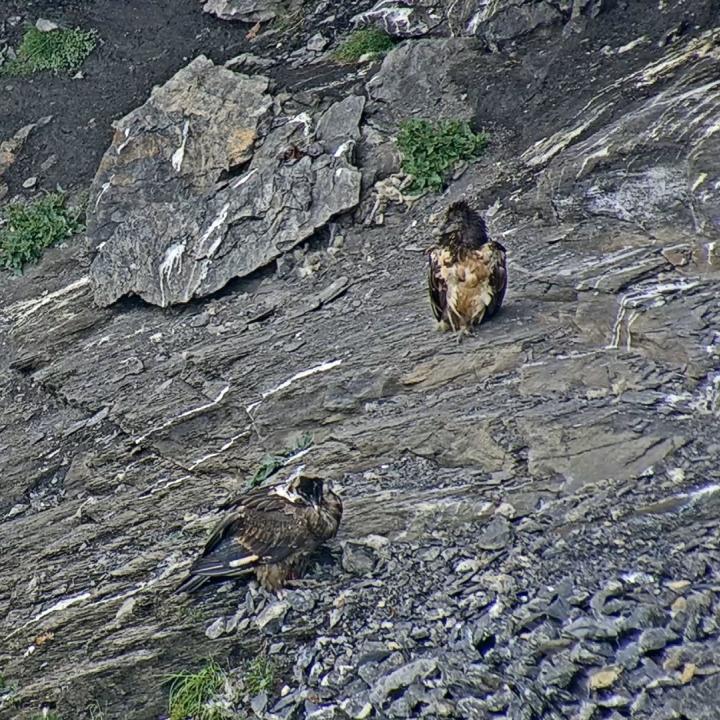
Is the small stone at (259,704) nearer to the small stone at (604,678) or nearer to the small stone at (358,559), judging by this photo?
the small stone at (358,559)

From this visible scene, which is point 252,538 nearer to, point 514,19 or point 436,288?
point 436,288

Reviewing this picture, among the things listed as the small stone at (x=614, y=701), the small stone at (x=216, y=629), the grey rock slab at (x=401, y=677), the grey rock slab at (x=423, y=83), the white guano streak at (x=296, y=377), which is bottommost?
the small stone at (x=614, y=701)

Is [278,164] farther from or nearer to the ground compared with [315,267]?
farther from the ground

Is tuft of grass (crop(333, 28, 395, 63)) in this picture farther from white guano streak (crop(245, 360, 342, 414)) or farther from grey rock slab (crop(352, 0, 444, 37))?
white guano streak (crop(245, 360, 342, 414))

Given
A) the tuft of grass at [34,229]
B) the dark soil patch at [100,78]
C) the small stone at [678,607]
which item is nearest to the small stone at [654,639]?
the small stone at [678,607]

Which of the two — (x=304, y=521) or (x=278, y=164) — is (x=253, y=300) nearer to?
(x=278, y=164)

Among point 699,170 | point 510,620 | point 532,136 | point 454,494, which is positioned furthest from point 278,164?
point 510,620

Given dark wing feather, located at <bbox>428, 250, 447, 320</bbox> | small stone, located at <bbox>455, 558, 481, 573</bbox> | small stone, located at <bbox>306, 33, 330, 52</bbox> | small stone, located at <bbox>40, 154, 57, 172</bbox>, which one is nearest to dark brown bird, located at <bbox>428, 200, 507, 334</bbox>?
dark wing feather, located at <bbox>428, 250, 447, 320</bbox>
